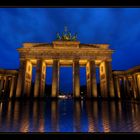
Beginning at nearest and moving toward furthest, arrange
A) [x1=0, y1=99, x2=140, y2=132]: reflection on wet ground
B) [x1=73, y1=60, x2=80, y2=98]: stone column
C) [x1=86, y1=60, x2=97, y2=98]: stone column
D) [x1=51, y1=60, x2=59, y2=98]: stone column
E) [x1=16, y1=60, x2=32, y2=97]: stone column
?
[x1=0, y1=99, x2=140, y2=132]: reflection on wet ground, [x1=73, y1=60, x2=80, y2=98]: stone column, [x1=51, y1=60, x2=59, y2=98]: stone column, [x1=16, y1=60, x2=32, y2=97]: stone column, [x1=86, y1=60, x2=97, y2=98]: stone column

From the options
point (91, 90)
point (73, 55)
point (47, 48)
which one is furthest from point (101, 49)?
point (47, 48)

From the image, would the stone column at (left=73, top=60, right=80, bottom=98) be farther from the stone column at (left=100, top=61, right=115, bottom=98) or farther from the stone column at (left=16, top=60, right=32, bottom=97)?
the stone column at (left=16, top=60, right=32, bottom=97)

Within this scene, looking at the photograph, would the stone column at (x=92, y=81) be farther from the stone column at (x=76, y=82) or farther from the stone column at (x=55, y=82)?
the stone column at (x=55, y=82)

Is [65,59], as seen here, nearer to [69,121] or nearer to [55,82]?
[55,82]

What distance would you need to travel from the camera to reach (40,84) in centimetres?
4975

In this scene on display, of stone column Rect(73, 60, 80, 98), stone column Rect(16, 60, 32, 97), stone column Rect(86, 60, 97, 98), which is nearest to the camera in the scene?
stone column Rect(73, 60, 80, 98)

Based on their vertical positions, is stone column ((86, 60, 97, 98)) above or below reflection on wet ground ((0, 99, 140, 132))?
above

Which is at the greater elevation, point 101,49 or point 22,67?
point 101,49

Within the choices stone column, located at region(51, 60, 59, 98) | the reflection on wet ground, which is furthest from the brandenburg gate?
the reflection on wet ground
